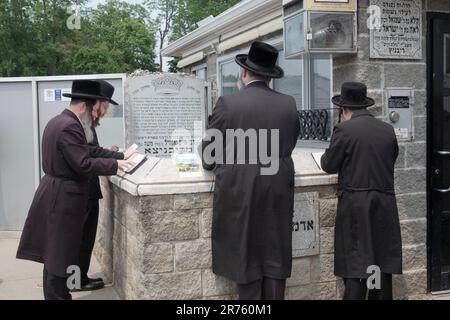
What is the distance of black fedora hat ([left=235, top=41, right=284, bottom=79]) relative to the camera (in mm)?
3340

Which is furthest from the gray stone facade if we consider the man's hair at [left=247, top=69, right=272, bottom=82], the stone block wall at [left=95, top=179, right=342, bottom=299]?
the man's hair at [left=247, top=69, right=272, bottom=82]

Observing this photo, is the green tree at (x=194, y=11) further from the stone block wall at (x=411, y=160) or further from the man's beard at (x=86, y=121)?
the man's beard at (x=86, y=121)

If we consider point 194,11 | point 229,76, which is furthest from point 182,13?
point 229,76

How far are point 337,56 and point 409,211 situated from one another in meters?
1.42

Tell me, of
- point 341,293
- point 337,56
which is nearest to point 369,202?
point 341,293

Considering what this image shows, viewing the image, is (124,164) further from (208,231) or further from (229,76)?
(229,76)

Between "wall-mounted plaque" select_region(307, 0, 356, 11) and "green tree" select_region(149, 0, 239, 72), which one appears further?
"green tree" select_region(149, 0, 239, 72)

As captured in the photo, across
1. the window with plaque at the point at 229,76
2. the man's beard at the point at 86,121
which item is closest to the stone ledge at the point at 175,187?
the man's beard at the point at 86,121

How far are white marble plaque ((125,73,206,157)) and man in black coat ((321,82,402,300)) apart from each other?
290 centimetres

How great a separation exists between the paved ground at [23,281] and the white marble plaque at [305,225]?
5.29ft

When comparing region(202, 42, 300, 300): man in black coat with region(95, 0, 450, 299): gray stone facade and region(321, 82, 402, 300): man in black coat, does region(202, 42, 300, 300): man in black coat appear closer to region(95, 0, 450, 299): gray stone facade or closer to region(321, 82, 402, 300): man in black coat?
region(95, 0, 450, 299): gray stone facade

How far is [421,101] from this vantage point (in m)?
4.35

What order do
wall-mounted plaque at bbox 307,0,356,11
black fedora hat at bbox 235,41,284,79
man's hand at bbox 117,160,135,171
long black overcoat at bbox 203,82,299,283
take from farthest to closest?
1. wall-mounted plaque at bbox 307,0,356,11
2. man's hand at bbox 117,160,135,171
3. black fedora hat at bbox 235,41,284,79
4. long black overcoat at bbox 203,82,299,283

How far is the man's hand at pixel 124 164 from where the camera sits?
371 centimetres
